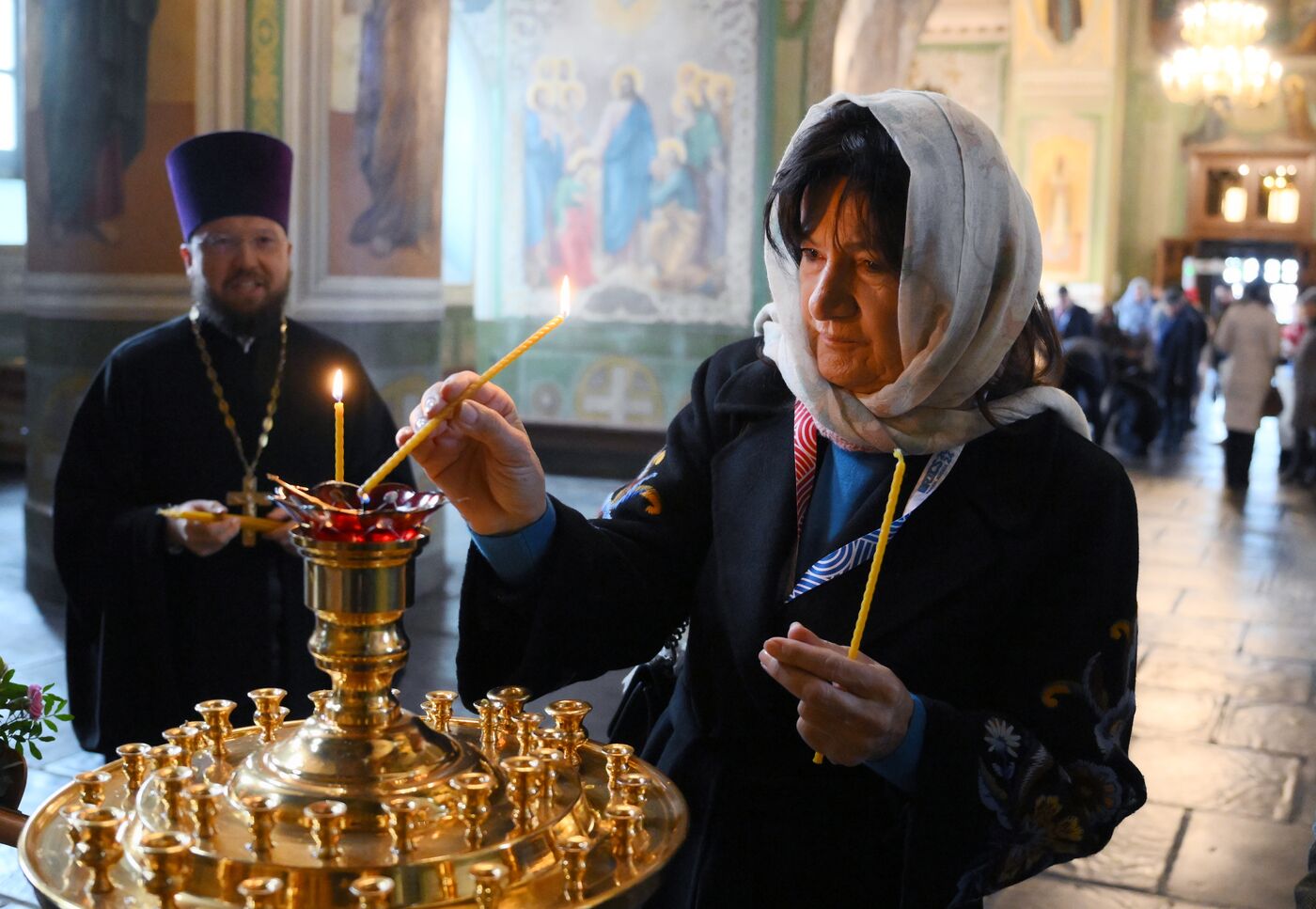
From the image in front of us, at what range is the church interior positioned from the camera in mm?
5102

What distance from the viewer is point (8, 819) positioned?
1.57m

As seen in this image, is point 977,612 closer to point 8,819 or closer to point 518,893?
point 518,893

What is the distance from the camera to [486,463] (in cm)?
153

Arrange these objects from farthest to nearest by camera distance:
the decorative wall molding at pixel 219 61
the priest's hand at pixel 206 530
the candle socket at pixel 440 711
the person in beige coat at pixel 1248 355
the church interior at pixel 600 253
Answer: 1. the person in beige coat at pixel 1248 355
2. the decorative wall molding at pixel 219 61
3. the church interior at pixel 600 253
4. the priest's hand at pixel 206 530
5. the candle socket at pixel 440 711

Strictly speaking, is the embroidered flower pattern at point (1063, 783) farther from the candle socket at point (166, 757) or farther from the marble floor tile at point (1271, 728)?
the marble floor tile at point (1271, 728)

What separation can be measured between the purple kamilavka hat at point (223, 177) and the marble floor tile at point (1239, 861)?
10.4 feet

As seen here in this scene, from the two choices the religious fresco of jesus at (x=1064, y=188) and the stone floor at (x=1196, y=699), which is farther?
the religious fresco of jesus at (x=1064, y=188)

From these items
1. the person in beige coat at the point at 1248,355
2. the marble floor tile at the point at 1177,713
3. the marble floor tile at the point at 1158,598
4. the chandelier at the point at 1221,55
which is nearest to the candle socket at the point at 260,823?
the marble floor tile at the point at 1177,713

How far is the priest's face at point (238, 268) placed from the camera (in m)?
3.73

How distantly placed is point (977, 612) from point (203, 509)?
2359 mm

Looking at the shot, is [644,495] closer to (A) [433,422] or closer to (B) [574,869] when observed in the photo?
(A) [433,422]

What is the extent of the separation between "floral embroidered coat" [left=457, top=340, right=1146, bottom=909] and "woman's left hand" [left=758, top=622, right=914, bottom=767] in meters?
0.11

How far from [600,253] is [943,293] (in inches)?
418

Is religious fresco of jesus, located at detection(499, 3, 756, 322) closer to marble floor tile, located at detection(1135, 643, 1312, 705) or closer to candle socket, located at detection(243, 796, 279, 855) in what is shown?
marble floor tile, located at detection(1135, 643, 1312, 705)
